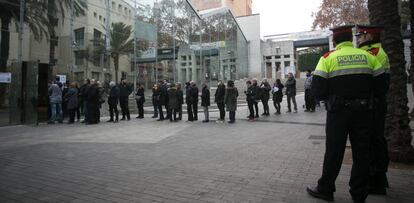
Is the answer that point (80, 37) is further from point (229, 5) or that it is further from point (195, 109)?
point (229, 5)

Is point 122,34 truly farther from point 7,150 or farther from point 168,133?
point 7,150

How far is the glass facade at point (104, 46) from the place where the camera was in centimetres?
1420

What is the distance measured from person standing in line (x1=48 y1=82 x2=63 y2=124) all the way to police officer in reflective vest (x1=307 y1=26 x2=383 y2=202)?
12.5 m

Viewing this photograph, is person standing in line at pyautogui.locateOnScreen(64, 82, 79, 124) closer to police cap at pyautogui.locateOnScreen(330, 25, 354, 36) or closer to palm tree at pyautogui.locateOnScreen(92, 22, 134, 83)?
palm tree at pyautogui.locateOnScreen(92, 22, 134, 83)


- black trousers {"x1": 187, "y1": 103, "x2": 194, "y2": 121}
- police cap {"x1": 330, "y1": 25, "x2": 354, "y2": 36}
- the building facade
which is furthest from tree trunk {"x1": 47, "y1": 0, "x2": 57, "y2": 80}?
the building facade

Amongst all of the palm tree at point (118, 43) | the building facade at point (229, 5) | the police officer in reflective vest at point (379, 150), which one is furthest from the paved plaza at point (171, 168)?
the building facade at point (229, 5)

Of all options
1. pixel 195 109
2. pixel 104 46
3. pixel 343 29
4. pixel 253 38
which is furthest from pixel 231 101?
pixel 253 38

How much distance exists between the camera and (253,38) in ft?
152

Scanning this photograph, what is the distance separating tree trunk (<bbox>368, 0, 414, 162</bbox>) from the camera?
6.00m

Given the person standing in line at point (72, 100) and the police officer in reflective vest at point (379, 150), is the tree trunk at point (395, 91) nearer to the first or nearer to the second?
the police officer in reflective vest at point (379, 150)

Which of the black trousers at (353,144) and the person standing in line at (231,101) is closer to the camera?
the black trousers at (353,144)

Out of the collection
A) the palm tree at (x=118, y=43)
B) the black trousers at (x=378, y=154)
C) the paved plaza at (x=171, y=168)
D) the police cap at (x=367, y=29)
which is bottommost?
the paved plaza at (x=171, y=168)

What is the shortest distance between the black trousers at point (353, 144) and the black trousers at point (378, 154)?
1.61ft

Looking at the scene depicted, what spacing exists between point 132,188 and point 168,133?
5940 mm
